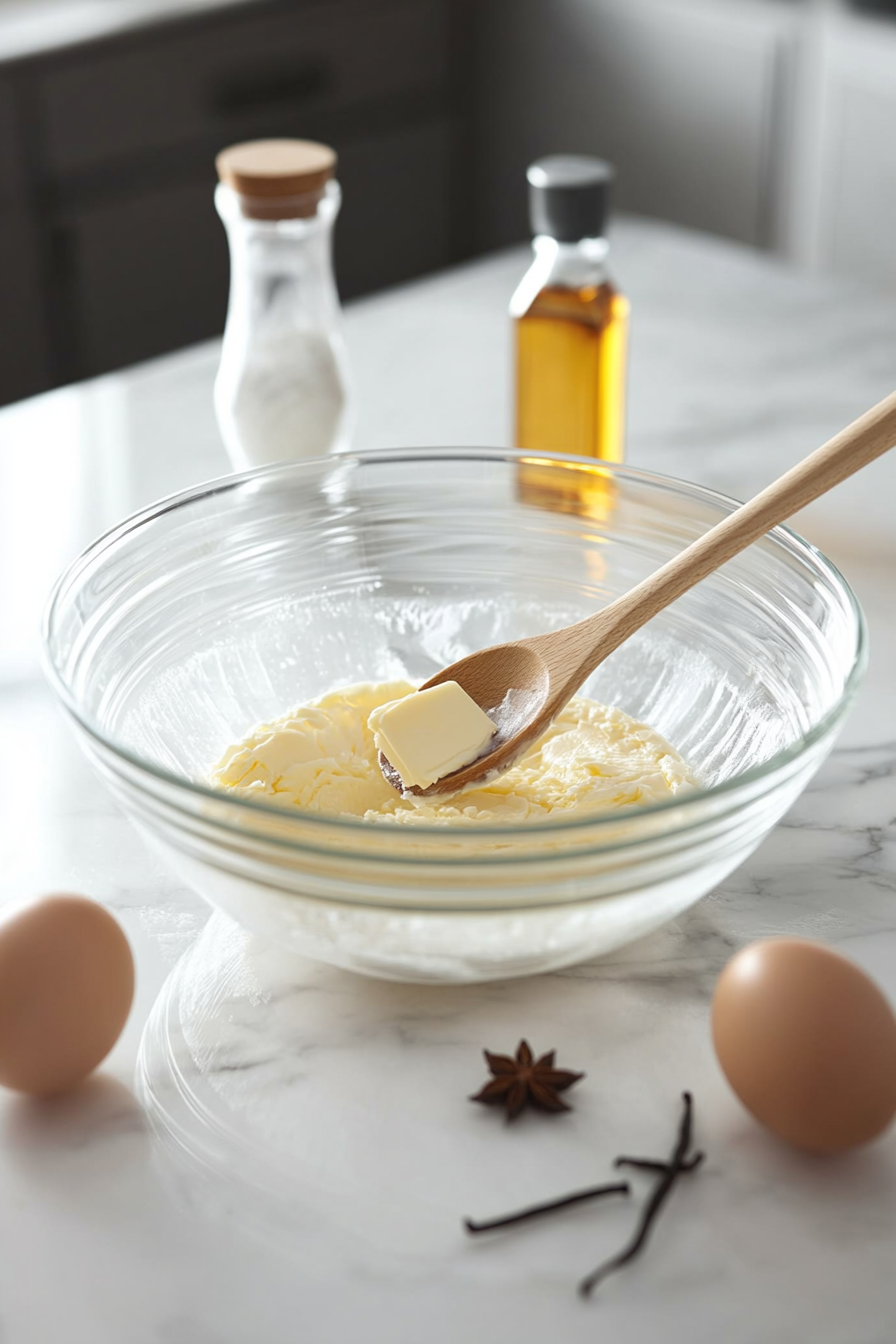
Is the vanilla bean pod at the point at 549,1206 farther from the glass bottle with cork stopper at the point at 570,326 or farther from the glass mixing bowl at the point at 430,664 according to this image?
the glass bottle with cork stopper at the point at 570,326

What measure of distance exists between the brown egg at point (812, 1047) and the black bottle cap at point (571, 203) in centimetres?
75

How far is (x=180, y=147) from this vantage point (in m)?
2.97

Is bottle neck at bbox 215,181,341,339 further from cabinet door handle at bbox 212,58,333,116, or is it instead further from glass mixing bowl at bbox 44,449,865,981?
cabinet door handle at bbox 212,58,333,116

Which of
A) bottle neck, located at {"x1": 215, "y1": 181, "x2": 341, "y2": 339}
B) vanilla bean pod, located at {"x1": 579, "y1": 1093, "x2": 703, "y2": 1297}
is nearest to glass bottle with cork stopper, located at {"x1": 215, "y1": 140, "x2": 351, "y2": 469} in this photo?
bottle neck, located at {"x1": 215, "y1": 181, "x2": 341, "y2": 339}

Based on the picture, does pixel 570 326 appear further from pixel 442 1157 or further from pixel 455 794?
pixel 442 1157

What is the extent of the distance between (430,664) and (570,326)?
1.24 ft

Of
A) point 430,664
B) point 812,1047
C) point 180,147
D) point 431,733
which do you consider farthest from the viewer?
point 180,147

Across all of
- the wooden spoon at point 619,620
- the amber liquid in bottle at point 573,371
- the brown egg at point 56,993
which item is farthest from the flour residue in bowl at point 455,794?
the amber liquid in bottle at point 573,371

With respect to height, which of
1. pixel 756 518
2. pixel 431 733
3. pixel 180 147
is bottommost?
pixel 180 147

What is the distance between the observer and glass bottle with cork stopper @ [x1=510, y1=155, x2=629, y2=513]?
127cm

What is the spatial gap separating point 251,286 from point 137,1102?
822 mm

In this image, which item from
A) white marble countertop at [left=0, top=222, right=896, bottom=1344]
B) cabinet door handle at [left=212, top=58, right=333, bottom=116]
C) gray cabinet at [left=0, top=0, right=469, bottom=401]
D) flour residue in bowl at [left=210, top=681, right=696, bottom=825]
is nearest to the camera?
white marble countertop at [left=0, top=222, right=896, bottom=1344]

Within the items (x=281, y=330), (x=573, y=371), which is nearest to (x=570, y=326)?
(x=573, y=371)

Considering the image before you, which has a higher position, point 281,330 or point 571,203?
point 571,203
